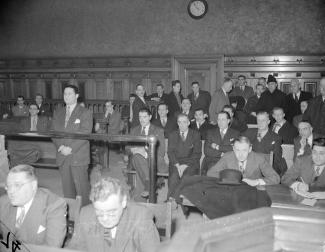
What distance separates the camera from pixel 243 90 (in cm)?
743

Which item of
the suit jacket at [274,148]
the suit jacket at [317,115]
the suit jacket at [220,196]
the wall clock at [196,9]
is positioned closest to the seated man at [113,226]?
the suit jacket at [220,196]

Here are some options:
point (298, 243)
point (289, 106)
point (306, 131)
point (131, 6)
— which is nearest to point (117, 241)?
point (298, 243)

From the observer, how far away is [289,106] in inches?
244

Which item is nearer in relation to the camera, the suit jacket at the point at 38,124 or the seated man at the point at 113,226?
the seated man at the point at 113,226

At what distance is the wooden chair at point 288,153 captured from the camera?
440cm

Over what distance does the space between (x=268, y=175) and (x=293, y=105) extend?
338cm

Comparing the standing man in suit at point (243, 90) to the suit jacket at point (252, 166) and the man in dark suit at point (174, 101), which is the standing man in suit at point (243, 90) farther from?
the suit jacket at point (252, 166)

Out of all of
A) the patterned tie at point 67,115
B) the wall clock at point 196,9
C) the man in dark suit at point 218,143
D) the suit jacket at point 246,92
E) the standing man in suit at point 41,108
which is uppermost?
the wall clock at point 196,9

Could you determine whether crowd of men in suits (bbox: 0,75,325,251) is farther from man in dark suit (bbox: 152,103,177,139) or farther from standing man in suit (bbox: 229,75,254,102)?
standing man in suit (bbox: 229,75,254,102)

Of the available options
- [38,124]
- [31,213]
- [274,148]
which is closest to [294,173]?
[274,148]

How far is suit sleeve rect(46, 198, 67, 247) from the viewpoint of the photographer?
2.03m

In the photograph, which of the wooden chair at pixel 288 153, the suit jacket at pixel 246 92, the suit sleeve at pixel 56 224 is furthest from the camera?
the suit jacket at pixel 246 92

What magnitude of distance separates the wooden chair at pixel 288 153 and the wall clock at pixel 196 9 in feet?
16.5

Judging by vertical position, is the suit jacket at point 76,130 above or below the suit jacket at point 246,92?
below
